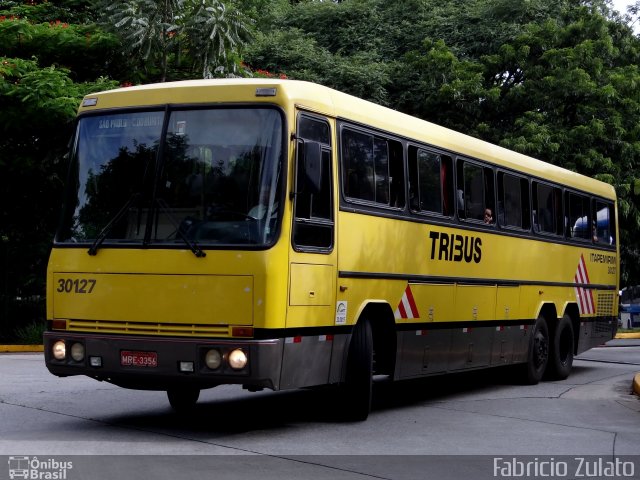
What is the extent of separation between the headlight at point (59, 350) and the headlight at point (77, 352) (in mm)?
81

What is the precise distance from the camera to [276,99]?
978 cm

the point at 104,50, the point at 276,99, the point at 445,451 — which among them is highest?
the point at 104,50

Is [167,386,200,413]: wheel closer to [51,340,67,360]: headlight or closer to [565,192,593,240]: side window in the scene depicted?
[51,340,67,360]: headlight

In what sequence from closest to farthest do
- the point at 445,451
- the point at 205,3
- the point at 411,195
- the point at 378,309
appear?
the point at 445,451, the point at 378,309, the point at 411,195, the point at 205,3

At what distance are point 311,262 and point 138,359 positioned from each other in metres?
1.76

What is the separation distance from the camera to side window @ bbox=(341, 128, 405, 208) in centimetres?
1085

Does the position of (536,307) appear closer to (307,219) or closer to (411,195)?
(411,195)

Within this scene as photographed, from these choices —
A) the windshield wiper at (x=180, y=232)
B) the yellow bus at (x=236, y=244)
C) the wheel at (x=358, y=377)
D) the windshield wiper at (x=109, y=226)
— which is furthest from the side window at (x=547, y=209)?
the windshield wiper at (x=109, y=226)

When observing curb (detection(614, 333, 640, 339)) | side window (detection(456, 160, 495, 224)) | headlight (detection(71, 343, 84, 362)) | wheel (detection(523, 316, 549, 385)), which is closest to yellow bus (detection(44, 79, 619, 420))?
headlight (detection(71, 343, 84, 362))

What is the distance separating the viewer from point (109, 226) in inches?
392

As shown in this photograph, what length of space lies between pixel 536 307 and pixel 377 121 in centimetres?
561

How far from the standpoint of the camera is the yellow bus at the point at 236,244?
31.1 feet

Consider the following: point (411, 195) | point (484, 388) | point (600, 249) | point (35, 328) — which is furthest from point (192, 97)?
point (35, 328)

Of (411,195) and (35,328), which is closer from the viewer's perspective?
(411,195)
